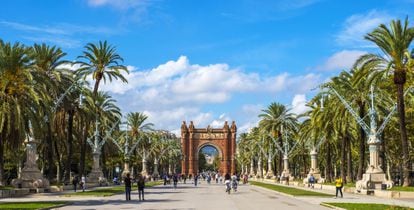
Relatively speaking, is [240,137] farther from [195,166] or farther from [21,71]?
[21,71]

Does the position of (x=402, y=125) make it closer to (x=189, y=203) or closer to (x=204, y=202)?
(x=204, y=202)

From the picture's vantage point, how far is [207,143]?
166000 mm

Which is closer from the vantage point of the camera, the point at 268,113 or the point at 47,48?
the point at 47,48

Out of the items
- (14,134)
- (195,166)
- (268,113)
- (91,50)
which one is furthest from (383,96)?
(195,166)

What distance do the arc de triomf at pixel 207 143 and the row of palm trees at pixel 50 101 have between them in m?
82.9

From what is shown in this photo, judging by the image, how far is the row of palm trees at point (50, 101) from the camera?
124ft

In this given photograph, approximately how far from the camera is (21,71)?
38969 millimetres

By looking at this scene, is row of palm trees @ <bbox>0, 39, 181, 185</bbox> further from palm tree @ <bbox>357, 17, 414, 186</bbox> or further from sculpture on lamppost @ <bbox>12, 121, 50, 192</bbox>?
palm tree @ <bbox>357, 17, 414, 186</bbox>

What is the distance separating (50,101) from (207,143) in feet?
399

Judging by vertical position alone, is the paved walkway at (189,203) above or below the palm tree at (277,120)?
below

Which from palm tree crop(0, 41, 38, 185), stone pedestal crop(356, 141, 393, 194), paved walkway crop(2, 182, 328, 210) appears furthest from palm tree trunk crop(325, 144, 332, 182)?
palm tree crop(0, 41, 38, 185)

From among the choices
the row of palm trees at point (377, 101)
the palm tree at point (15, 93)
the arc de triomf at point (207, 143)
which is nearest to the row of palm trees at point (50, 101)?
the palm tree at point (15, 93)

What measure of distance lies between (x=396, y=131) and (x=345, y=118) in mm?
8652

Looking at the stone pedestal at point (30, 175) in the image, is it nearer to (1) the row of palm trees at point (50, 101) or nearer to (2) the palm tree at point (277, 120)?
(1) the row of palm trees at point (50, 101)
